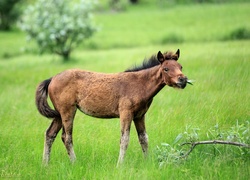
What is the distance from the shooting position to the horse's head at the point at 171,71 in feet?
24.8

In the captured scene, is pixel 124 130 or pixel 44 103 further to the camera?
pixel 44 103

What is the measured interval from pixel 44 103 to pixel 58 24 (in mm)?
18005

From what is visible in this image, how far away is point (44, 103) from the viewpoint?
884 cm

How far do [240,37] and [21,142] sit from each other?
21.7 m

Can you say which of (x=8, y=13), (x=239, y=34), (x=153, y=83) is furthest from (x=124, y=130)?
(x=8, y=13)

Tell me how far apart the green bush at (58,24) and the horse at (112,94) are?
17896 millimetres

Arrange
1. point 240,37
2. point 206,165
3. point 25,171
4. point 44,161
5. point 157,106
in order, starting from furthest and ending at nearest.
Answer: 1. point 240,37
2. point 157,106
3. point 44,161
4. point 25,171
5. point 206,165

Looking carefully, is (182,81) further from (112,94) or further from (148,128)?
(148,128)

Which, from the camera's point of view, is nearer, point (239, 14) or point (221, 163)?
point (221, 163)

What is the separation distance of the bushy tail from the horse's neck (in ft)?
6.12

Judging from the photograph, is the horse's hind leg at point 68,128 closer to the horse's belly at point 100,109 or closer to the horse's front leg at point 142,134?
the horse's belly at point 100,109

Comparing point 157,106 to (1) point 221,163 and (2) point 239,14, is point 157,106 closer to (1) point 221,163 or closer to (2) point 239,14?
(1) point 221,163

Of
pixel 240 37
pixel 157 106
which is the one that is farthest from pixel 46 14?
pixel 157 106

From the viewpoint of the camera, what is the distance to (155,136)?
938 centimetres
